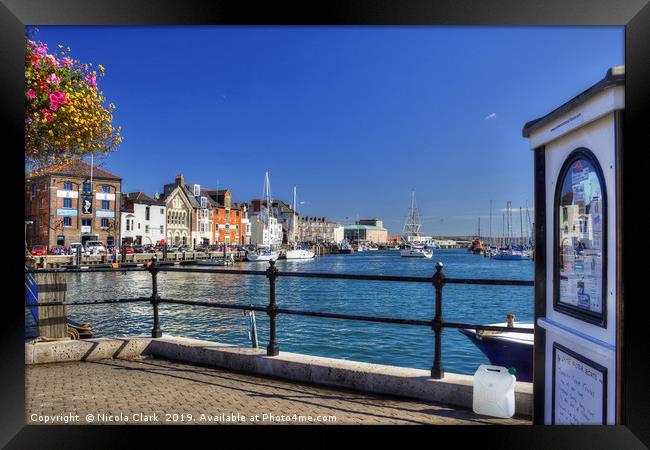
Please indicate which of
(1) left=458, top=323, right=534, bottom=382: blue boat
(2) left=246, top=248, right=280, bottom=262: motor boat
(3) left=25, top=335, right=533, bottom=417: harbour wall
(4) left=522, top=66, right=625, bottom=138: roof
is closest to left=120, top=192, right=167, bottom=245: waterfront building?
(2) left=246, top=248, right=280, bottom=262: motor boat

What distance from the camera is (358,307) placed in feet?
73.9

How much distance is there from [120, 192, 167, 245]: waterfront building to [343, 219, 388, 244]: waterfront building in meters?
109

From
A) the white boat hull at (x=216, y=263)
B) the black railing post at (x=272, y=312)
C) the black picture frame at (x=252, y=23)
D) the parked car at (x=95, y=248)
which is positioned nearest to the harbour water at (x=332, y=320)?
the black railing post at (x=272, y=312)

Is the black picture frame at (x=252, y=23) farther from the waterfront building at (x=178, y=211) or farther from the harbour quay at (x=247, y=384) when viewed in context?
the waterfront building at (x=178, y=211)

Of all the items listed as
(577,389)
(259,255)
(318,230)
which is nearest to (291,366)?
(577,389)

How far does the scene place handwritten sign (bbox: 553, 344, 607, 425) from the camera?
2.48m

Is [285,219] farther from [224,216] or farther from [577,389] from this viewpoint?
[577,389]

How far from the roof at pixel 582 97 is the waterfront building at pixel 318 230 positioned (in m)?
120

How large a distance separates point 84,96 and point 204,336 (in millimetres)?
10931

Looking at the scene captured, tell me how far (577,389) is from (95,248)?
4899cm

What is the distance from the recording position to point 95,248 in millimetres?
45031

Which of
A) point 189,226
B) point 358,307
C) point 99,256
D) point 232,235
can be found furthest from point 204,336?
point 232,235

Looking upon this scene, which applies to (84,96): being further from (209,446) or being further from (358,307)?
(358,307)

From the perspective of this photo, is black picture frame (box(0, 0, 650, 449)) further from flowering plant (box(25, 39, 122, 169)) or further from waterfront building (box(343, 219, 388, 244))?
waterfront building (box(343, 219, 388, 244))
